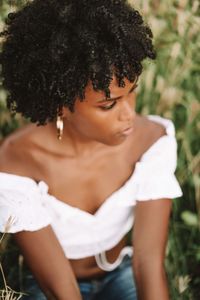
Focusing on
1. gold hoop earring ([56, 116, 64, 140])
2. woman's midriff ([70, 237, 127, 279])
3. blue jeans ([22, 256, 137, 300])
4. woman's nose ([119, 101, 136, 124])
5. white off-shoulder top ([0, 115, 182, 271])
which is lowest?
blue jeans ([22, 256, 137, 300])

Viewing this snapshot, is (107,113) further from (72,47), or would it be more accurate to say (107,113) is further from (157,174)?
(157,174)

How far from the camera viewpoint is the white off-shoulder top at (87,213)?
1.46 meters

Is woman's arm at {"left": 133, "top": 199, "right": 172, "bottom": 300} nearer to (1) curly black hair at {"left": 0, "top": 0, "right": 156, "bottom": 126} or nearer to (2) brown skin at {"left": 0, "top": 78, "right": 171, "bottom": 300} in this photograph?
(2) brown skin at {"left": 0, "top": 78, "right": 171, "bottom": 300}

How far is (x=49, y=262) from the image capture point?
1.52 m

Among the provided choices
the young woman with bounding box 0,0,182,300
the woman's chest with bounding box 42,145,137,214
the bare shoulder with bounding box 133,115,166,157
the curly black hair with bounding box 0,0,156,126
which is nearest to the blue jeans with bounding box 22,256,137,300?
the young woman with bounding box 0,0,182,300

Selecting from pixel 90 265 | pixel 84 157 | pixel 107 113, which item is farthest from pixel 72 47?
pixel 90 265

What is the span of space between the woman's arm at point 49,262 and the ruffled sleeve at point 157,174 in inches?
9.4

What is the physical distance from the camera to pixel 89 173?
1575mm

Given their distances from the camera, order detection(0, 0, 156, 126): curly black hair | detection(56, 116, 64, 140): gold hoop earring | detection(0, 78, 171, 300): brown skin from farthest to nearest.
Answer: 1. detection(0, 78, 171, 300): brown skin
2. detection(56, 116, 64, 140): gold hoop earring
3. detection(0, 0, 156, 126): curly black hair


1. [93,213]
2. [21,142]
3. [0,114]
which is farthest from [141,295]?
[0,114]

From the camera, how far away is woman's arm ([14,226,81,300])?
1.50 metres

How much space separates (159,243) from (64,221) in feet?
0.82

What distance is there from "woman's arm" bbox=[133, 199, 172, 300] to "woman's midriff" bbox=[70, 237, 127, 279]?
0.12 metres

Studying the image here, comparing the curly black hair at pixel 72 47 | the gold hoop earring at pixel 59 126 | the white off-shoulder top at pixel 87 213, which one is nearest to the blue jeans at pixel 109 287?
the white off-shoulder top at pixel 87 213
